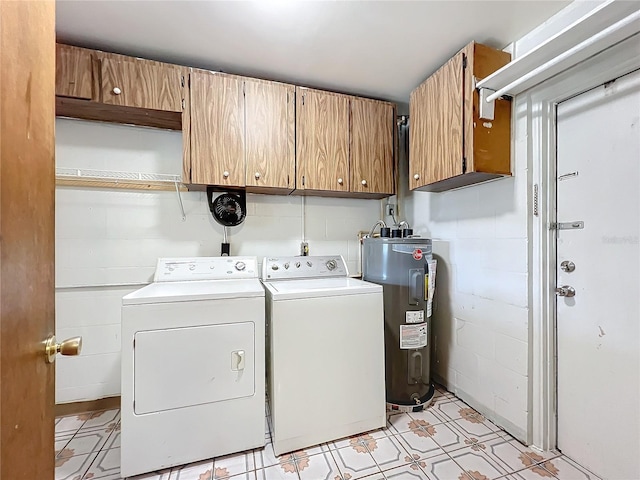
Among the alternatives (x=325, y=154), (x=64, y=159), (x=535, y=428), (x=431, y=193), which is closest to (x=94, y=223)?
(x=64, y=159)

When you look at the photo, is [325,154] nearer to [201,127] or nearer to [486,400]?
[201,127]

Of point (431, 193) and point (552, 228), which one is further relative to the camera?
point (431, 193)

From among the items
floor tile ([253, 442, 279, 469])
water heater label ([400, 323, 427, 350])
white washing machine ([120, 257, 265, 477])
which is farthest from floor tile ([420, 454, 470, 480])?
white washing machine ([120, 257, 265, 477])

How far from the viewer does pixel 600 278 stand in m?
1.39

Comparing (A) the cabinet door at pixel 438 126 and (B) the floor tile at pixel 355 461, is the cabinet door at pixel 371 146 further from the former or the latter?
(B) the floor tile at pixel 355 461

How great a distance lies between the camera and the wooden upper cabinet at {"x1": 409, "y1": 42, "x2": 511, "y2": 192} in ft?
5.41

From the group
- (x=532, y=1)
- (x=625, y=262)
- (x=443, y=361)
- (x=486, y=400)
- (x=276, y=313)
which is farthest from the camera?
(x=443, y=361)

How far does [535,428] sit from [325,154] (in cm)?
210

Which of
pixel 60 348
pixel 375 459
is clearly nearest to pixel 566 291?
pixel 375 459

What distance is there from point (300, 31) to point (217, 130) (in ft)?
2.55

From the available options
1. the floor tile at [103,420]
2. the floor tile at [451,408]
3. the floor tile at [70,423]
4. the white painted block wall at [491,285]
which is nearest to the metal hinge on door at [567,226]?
the white painted block wall at [491,285]

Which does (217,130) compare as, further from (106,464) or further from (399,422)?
(399,422)

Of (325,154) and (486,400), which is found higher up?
(325,154)

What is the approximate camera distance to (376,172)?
2.28 metres
